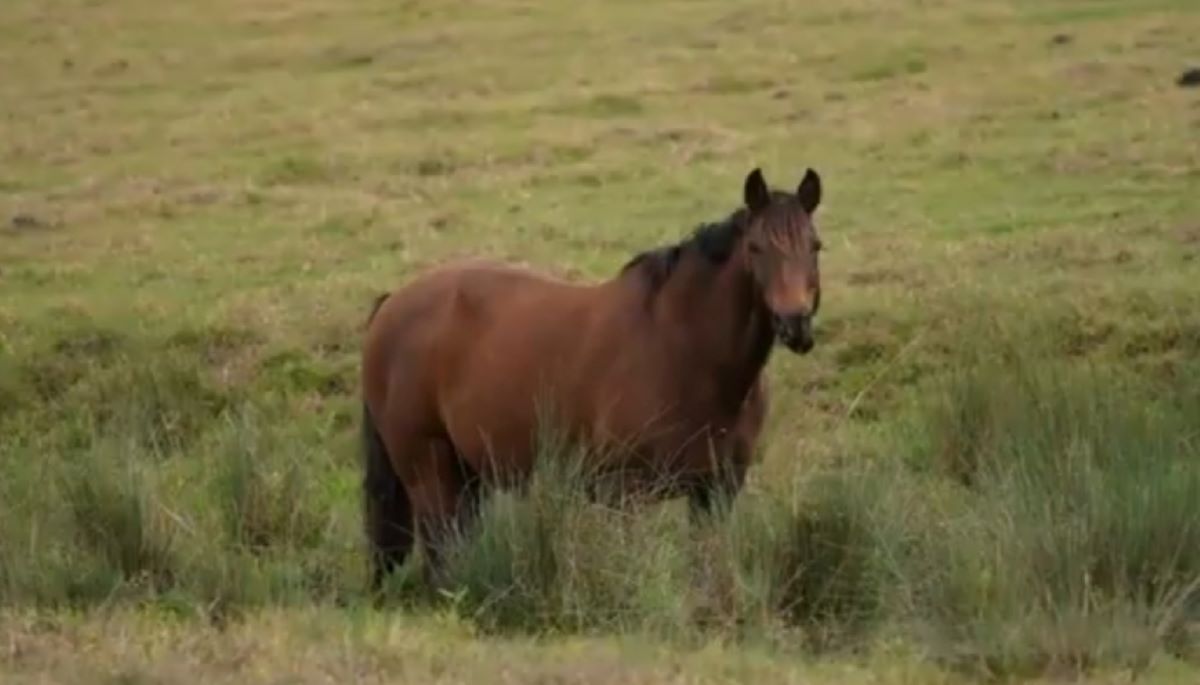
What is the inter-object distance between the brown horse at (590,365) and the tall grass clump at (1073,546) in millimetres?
1056

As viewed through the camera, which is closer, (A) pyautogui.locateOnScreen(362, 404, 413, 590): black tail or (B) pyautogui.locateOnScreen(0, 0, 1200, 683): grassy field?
(B) pyautogui.locateOnScreen(0, 0, 1200, 683): grassy field

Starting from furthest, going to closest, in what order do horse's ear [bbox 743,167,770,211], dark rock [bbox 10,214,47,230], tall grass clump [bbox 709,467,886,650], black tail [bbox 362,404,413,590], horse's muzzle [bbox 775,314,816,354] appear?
dark rock [bbox 10,214,47,230] < black tail [bbox 362,404,413,590] < horse's ear [bbox 743,167,770,211] < horse's muzzle [bbox 775,314,816,354] < tall grass clump [bbox 709,467,886,650]

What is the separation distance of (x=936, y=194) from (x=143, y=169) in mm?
8143

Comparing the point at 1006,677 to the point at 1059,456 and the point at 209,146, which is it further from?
the point at 209,146

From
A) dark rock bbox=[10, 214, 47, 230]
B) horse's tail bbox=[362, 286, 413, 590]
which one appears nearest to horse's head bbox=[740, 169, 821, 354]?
horse's tail bbox=[362, 286, 413, 590]

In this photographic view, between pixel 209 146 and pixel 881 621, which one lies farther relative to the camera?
pixel 209 146

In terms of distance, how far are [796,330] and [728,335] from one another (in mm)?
598

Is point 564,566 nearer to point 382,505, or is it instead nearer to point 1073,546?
point 1073,546

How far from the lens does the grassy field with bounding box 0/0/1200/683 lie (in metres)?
7.84

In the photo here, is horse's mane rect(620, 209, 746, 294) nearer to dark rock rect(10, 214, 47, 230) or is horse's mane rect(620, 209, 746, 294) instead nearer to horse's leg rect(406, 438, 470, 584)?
horse's leg rect(406, 438, 470, 584)

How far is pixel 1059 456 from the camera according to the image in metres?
9.26

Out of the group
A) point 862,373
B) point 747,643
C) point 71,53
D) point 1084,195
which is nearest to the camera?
point 747,643

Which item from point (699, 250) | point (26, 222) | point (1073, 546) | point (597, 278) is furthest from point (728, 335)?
point (26, 222)

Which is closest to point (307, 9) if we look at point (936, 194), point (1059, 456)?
point (936, 194)
